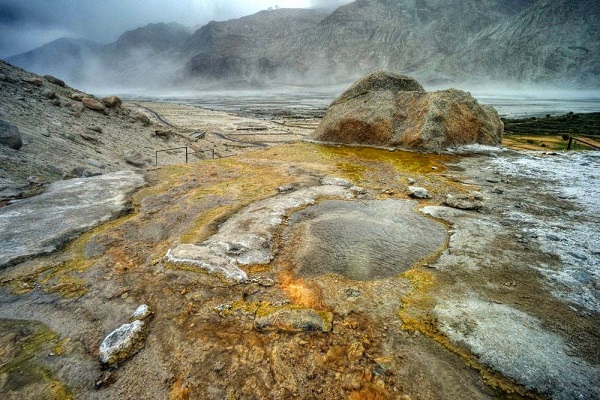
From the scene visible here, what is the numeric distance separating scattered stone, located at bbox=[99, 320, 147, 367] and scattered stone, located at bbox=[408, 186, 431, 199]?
12.6 feet

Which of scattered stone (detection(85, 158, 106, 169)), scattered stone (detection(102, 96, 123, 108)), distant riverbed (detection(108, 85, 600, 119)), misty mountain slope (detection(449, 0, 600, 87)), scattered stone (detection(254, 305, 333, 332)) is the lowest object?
scattered stone (detection(254, 305, 333, 332))

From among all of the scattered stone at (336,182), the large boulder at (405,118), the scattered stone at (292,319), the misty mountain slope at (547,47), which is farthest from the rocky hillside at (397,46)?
the scattered stone at (292,319)

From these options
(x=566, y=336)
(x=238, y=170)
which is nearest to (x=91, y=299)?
(x=566, y=336)

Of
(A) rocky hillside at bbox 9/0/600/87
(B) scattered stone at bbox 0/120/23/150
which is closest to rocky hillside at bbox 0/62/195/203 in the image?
(B) scattered stone at bbox 0/120/23/150

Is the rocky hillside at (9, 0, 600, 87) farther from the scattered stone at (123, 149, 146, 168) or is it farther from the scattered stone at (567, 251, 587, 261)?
the scattered stone at (567, 251, 587, 261)

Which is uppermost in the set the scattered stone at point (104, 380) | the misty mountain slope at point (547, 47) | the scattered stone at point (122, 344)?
the misty mountain slope at point (547, 47)

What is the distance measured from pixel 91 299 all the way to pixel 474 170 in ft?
20.8

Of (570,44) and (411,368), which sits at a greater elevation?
(570,44)

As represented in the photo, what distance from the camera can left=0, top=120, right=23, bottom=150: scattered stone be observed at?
22.1 feet

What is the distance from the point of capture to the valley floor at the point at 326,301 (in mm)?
1836

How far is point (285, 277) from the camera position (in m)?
2.79

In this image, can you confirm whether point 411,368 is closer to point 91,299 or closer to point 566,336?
point 566,336

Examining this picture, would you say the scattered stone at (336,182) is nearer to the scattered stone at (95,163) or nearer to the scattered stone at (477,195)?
the scattered stone at (477,195)

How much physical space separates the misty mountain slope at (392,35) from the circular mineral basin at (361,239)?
10204 cm
